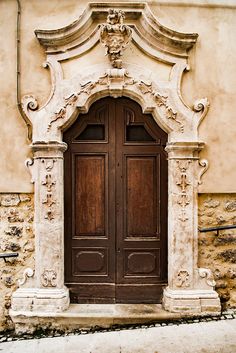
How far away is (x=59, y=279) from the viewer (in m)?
4.21

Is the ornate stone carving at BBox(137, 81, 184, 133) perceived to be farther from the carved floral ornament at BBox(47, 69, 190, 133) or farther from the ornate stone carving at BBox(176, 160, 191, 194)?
the ornate stone carving at BBox(176, 160, 191, 194)

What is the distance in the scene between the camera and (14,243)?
13.9 feet

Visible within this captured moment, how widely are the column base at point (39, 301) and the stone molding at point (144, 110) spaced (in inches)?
0.5

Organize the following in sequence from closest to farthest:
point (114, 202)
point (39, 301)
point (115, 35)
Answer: point (115, 35) < point (39, 301) < point (114, 202)

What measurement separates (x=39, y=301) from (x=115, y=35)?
3330 millimetres

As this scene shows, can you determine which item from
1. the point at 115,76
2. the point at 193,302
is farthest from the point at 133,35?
the point at 193,302

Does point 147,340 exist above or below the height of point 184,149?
below

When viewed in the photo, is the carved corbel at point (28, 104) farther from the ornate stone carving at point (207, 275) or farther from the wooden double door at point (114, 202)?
the ornate stone carving at point (207, 275)

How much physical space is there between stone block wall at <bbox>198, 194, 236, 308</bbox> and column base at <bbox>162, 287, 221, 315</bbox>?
197 millimetres

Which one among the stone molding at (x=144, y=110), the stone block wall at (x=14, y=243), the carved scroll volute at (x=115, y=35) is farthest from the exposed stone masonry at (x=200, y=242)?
the carved scroll volute at (x=115, y=35)

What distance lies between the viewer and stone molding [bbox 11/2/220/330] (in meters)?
4.13

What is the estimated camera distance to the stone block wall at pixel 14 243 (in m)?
4.24

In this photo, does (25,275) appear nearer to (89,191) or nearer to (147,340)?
(89,191)

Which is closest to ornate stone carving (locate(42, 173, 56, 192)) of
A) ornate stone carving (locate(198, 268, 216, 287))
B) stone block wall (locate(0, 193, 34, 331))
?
stone block wall (locate(0, 193, 34, 331))
